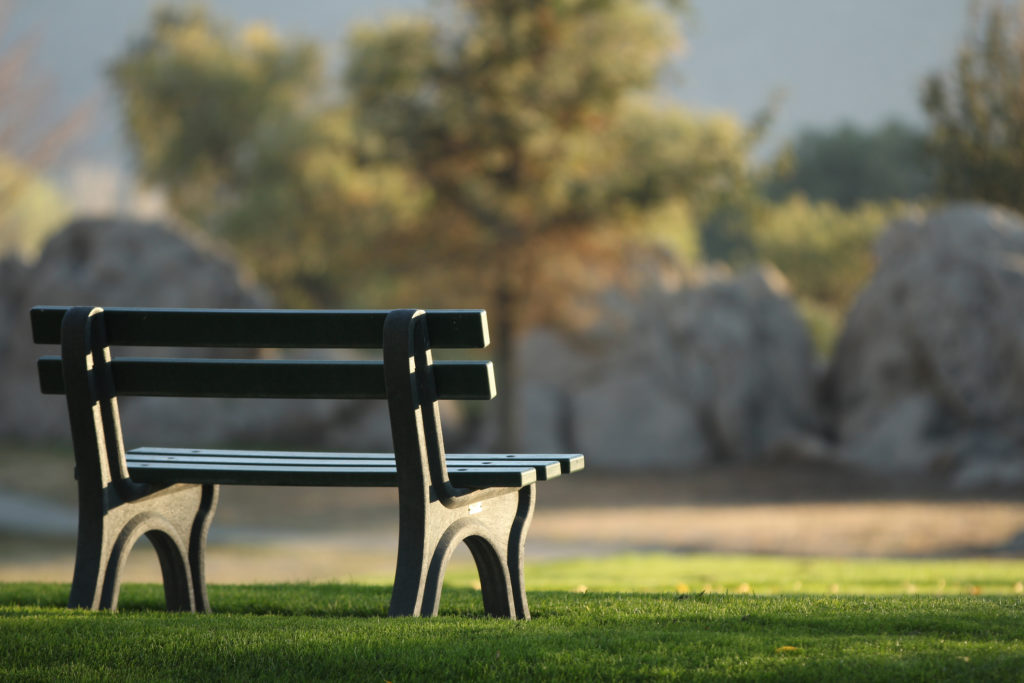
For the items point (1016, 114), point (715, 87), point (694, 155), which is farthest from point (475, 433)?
point (715, 87)

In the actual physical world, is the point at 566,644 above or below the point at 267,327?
below

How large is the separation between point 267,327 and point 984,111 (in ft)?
75.2

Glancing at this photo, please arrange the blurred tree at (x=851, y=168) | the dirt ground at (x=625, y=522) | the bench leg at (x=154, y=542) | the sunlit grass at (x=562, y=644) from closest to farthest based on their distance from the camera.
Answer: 1. the sunlit grass at (x=562, y=644)
2. the bench leg at (x=154, y=542)
3. the dirt ground at (x=625, y=522)
4. the blurred tree at (x=851, y=168)

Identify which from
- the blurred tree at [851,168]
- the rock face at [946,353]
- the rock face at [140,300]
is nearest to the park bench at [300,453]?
the rock face at [946,353]

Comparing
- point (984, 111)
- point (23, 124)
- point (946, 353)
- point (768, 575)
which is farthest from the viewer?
point (984, 111)

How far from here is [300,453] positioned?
4746 mm

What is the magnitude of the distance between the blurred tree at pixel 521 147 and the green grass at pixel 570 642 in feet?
45.2

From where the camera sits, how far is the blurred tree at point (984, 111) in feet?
77.5

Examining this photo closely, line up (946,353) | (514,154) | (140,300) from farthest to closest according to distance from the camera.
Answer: (140,300) < (514,154) < (946,353)

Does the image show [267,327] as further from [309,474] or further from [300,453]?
[300,453]

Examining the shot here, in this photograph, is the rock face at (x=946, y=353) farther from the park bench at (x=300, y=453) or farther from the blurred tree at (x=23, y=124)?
the blurred tree at (x=23, y=124)

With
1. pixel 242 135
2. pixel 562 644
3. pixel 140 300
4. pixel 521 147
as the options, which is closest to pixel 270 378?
pixel 562 644

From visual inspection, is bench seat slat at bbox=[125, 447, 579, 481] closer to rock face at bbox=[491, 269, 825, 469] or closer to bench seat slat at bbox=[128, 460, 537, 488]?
bench seat slat at bbox=[128, 460, 537, 488]

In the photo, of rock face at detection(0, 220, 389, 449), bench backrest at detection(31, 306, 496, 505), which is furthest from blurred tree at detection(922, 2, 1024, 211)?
bench backrest at detection(31, 306, 496, 505)
